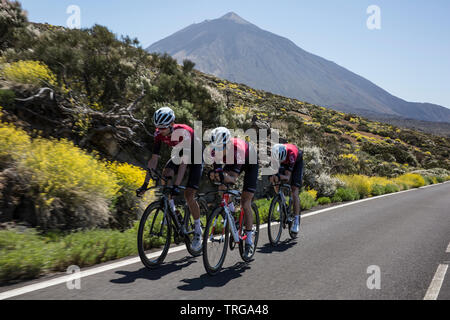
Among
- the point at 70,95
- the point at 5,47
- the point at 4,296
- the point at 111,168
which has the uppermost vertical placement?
the point at 5,47

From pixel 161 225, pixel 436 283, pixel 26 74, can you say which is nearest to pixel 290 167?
pixel 161 225

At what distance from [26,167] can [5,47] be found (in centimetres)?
850

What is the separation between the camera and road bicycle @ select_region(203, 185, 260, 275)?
447 cm

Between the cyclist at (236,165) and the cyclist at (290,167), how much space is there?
1348 mm

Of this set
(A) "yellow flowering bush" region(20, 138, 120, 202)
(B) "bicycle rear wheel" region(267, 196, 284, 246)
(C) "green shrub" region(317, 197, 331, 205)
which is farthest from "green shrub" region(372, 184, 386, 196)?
(A) "yellow flowering bush" region(20, 138, 120, 202)

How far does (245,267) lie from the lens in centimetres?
495

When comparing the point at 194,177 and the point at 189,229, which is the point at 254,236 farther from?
the point at 194,177

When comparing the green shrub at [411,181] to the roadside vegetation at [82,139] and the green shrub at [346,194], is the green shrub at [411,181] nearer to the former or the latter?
the roadside vegetation at [82,139]

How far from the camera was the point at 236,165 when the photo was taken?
5.03 meters

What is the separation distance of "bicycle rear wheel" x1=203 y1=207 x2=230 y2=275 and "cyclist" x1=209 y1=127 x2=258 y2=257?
47cm

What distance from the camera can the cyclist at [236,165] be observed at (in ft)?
15.2
